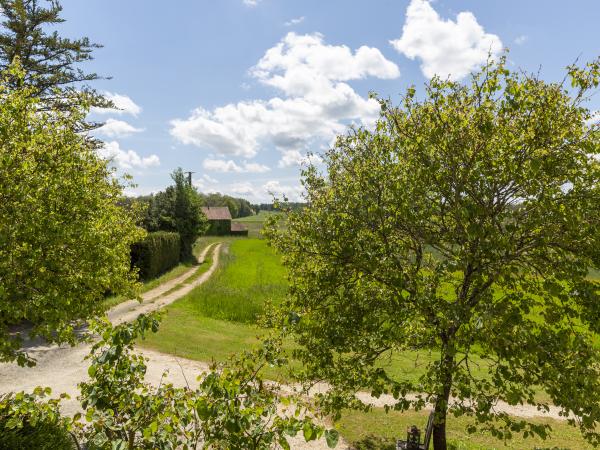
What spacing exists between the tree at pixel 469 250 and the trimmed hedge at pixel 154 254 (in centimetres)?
2295

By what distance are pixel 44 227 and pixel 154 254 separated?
23073 mm

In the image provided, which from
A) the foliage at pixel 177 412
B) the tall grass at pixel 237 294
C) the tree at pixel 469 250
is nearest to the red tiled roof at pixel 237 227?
the tall grass at pixel 237 294

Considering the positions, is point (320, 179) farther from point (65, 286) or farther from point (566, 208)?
point (65, 286)

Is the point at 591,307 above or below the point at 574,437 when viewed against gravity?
above

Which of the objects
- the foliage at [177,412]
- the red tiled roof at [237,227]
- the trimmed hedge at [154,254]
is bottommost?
the trimmed hedge at [154,254]

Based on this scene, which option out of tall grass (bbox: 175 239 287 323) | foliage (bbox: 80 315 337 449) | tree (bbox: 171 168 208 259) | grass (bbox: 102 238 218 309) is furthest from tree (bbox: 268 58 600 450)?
tree (bbox: 171 168 208 259)

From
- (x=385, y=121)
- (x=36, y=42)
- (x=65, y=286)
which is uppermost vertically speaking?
(x=36, y=42)

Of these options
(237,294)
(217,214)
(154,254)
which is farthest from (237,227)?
(237,294)

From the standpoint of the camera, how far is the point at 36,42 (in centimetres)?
2086

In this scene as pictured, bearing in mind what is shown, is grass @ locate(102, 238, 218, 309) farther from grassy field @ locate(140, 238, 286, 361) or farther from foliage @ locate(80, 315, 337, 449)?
foliage @ locate(80, 315, 337, 449)

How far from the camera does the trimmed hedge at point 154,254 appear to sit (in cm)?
2802

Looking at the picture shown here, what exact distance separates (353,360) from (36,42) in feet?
79.1

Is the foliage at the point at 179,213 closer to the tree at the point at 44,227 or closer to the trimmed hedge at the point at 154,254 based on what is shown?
the trimmed hedge at the point at 154,254

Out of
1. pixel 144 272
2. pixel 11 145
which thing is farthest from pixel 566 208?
pixel 144 272
